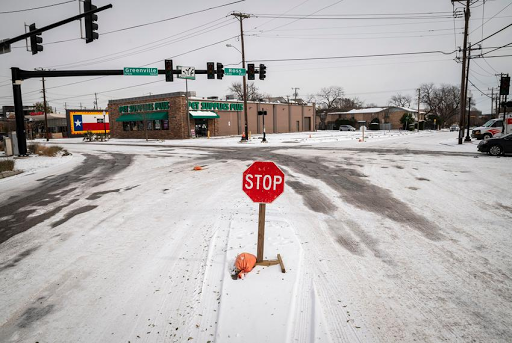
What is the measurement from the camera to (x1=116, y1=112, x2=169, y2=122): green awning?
42.7 metres

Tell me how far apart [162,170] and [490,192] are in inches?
435

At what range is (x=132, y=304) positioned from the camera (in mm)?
3555

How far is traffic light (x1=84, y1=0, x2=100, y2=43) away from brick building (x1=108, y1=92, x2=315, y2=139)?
2677 cm

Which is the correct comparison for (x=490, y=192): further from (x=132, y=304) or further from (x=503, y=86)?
(x=503, y=86)

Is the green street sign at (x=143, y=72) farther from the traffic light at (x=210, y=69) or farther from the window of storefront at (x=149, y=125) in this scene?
the window of storefront at (x=149, y=125)

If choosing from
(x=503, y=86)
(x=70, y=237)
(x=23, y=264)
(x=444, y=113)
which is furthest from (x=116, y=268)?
(x=444, y=113)

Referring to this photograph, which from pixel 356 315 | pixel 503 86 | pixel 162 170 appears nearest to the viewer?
pixel 356 315

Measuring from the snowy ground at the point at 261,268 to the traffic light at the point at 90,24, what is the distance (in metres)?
7.32

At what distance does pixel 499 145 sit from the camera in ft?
52.0

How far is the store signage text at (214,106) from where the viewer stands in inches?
1672

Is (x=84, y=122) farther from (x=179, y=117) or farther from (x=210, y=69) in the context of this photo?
(x=210, y=69)

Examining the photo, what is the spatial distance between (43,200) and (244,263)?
7.11 metres

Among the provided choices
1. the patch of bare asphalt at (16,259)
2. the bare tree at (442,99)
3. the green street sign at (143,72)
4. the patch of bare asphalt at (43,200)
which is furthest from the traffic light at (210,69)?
the bare tree at (442,99)

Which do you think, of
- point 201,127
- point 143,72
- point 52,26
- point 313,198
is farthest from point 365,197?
point 201,127
